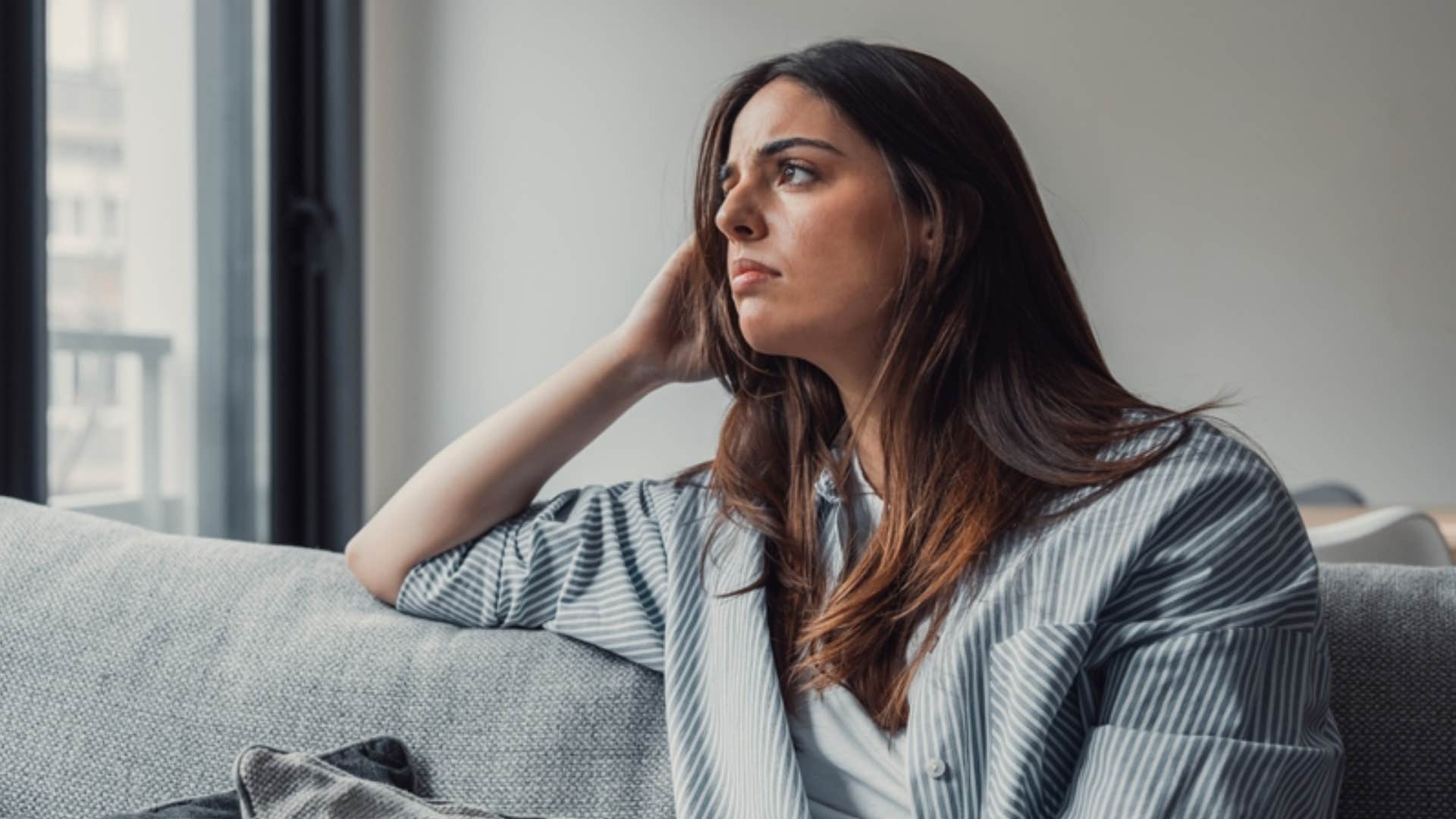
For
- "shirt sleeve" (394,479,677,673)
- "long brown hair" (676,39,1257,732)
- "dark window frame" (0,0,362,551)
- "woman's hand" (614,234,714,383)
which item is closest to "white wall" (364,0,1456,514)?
"dark window frame" (0,0,362,551)

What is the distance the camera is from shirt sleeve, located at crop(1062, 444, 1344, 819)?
2.67 ft

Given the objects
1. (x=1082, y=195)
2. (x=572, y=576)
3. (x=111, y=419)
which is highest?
(x=1082, y=195)

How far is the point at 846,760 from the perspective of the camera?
1009mm

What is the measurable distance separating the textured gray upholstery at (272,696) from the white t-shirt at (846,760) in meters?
0.12

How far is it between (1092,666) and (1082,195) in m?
2.30

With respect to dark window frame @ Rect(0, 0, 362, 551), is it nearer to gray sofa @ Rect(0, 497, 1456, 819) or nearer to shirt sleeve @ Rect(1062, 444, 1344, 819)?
gray sofa @ Rect(0, 497, 1456, 819)

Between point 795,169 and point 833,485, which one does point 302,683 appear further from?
point 795,169

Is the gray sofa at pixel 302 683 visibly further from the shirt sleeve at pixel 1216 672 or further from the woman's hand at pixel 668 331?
the woman's hand at pixel 668 331

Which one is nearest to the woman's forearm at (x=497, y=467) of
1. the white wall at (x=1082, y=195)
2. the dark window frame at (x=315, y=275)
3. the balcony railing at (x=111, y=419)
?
the balcony railing at (x=111, y=419)

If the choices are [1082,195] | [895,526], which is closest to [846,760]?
[895,526]

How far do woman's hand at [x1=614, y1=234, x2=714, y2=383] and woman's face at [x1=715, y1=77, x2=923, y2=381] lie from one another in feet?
0.59

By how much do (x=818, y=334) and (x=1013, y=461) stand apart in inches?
7.6

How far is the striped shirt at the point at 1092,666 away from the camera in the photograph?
2.71 feet

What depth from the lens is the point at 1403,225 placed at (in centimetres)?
298
